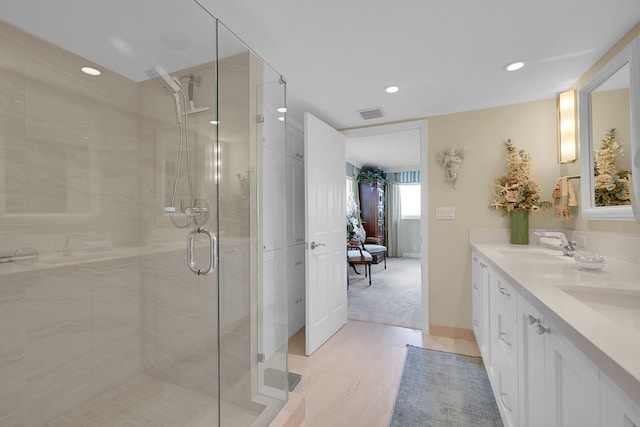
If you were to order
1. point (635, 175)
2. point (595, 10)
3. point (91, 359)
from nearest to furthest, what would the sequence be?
point (635, 175) → point (595, 10) → point (91, 359)

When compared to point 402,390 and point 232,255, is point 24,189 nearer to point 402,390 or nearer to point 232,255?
point 232,255

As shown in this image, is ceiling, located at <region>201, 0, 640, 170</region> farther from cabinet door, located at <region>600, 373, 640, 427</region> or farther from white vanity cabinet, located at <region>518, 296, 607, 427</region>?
cabinet door, located at <region>600, 373, 640, 427</region>

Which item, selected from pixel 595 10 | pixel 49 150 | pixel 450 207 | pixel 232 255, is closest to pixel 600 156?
pixel 595 10

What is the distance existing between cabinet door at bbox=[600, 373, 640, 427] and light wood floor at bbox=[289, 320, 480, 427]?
4.24 ft

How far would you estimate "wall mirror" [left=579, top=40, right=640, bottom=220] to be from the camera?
1.33 metres

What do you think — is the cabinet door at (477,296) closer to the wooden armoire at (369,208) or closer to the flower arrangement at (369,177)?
the wooden armoire at (369,208)

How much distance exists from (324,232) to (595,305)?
74.9 inches

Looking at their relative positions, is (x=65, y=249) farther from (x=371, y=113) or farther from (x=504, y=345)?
(x=371, y=113)

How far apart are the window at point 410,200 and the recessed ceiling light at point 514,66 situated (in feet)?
18.1

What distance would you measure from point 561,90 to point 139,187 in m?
3.09

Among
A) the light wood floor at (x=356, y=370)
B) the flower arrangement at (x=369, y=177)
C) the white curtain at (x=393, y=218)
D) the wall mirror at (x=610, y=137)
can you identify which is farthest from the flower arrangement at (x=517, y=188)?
the white curtain at (x=393, y=218)

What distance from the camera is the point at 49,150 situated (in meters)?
1.26

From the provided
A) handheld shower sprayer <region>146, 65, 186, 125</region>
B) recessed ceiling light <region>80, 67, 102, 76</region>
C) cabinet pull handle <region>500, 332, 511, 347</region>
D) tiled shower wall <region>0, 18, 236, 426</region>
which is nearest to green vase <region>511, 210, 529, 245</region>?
cabinet pull handle <region>500, 332, 511, 347</region>

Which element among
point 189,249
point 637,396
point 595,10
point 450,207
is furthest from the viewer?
point 450,207
